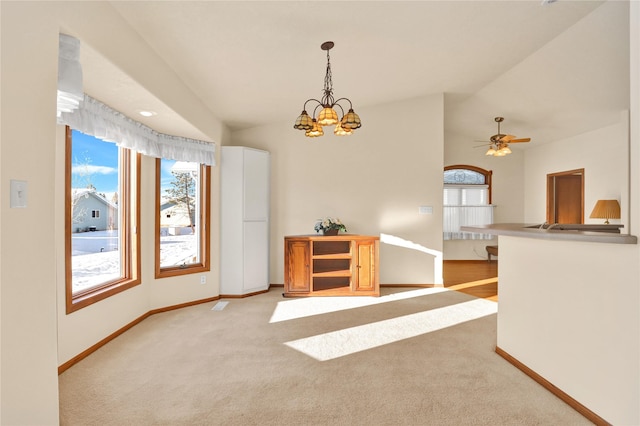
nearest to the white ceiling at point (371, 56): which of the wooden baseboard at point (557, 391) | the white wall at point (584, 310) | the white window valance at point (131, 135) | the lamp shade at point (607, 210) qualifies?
the white window valance at point (131, 135)

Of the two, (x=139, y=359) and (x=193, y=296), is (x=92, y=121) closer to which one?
(x=139, y=359)

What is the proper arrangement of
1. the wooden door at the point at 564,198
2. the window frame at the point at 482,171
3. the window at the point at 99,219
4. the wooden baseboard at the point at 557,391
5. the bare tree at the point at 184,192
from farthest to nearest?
the window frame at the point at 482,171, the wooden door at the point at 564,198, the bare tree at the point at 184,192, the window at the point at 99,219, the wooden baseboard at the point at 557,391

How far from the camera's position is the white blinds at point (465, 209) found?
7680mm

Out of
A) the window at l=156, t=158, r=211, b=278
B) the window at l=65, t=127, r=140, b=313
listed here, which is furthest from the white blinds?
the window at l=65, t=127, r=140, b=313

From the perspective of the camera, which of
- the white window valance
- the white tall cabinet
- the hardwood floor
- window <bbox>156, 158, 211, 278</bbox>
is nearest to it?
the white window valance

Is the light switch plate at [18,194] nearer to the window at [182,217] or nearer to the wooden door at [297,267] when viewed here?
the window at [182,217]

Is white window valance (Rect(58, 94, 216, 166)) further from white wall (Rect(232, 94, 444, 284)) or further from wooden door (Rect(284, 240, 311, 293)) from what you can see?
wooden door (Rect(284, 240, 311, 293))

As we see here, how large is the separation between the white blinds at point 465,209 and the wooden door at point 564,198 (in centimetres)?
119

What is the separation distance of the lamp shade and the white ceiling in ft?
4.72

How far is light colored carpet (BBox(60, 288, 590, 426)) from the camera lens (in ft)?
6.24

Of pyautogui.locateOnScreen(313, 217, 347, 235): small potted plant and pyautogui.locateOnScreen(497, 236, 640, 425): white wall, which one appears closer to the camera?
pyautogui.locateOnScreen(497, 236, 640, 425): white wall

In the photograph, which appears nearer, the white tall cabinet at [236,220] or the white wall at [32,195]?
the white wall at [32,195]

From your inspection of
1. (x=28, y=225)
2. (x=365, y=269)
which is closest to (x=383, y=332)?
(x=365, y=269)

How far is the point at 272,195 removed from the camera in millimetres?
5262
